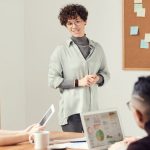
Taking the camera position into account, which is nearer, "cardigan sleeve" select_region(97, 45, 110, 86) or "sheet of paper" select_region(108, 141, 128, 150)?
"sheet of paper" select_region(108, 141, 128, 150)

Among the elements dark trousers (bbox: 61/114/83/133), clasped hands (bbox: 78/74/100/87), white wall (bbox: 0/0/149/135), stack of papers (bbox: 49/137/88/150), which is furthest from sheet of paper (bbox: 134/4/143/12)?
stack of papers (bbox: 49/137/88/150)

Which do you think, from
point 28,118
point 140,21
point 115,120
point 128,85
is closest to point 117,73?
point 128,85

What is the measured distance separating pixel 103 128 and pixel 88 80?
910mm

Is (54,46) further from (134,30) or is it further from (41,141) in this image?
(41,141)

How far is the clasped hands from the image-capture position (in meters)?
3.06

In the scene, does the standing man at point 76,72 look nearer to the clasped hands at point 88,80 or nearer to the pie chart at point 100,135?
the clasped hands at point 88,80

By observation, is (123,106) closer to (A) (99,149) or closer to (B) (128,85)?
(B) (128,85)

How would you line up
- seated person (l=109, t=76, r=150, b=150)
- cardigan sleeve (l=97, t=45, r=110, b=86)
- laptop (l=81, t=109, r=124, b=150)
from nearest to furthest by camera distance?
seated person (l=109, t=76, r=150, b=150) < laptop (l=81, t=109, r=124, b=150) < cardigan sleeve (l=97, t=45, r=110, b=86)

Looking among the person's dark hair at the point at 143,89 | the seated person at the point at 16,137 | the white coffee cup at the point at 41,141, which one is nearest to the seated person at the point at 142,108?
the person's dark hair at the point at 143,89

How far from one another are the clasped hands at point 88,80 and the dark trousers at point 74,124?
0.93ft

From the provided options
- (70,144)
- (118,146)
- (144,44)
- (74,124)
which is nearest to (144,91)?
(118,146)

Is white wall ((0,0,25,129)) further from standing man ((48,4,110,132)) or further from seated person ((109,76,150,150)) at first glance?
seated person ((109,76,150,150))

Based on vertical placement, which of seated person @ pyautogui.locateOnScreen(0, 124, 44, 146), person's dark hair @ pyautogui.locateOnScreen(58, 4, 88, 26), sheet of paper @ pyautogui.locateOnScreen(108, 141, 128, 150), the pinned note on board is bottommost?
seated person @ pyautogui.locateOnScreen(0, 124, 44, 146)

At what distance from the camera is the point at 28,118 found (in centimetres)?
479
